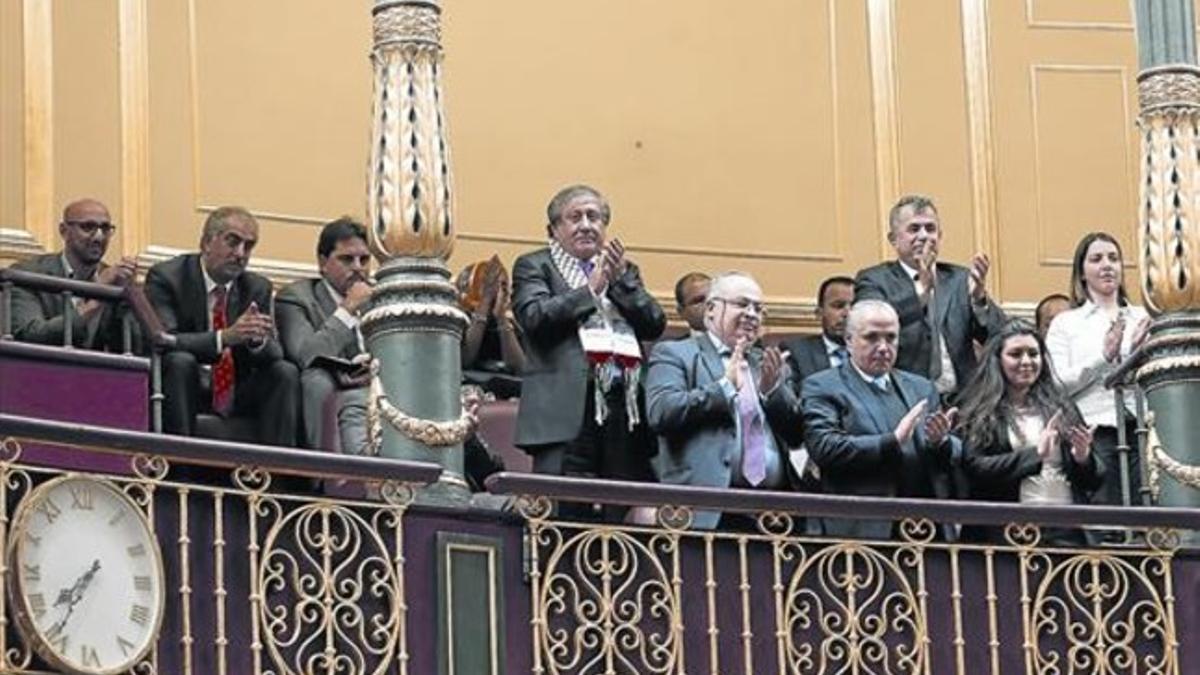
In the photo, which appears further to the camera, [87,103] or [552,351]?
[87,103]

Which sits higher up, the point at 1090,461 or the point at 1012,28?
the point at 1012,28

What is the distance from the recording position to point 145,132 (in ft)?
68.9

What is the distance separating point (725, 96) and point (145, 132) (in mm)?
3556

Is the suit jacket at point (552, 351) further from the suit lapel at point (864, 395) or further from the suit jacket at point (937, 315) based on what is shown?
the suit jacket at point (937, 315)

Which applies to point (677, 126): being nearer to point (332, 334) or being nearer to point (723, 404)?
point (332, 334)

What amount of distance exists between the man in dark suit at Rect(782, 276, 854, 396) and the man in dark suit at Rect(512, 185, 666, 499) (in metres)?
1.10

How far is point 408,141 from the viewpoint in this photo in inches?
693

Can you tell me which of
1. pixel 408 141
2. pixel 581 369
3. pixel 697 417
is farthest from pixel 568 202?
pixel 697 417

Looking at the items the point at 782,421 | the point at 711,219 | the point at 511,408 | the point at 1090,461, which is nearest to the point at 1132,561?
the point at 1090,461

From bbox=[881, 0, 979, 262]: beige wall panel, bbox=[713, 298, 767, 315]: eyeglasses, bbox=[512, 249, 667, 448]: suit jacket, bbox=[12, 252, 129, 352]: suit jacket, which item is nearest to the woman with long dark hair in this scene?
bbox=[713, 298, 767, 315]: eyeglasses

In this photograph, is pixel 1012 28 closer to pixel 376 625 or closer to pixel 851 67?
pixel 851 67

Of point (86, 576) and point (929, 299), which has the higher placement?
point (929, 299)

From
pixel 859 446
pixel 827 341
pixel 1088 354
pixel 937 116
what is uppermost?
pixel 937 116

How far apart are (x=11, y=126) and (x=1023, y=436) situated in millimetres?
5398
